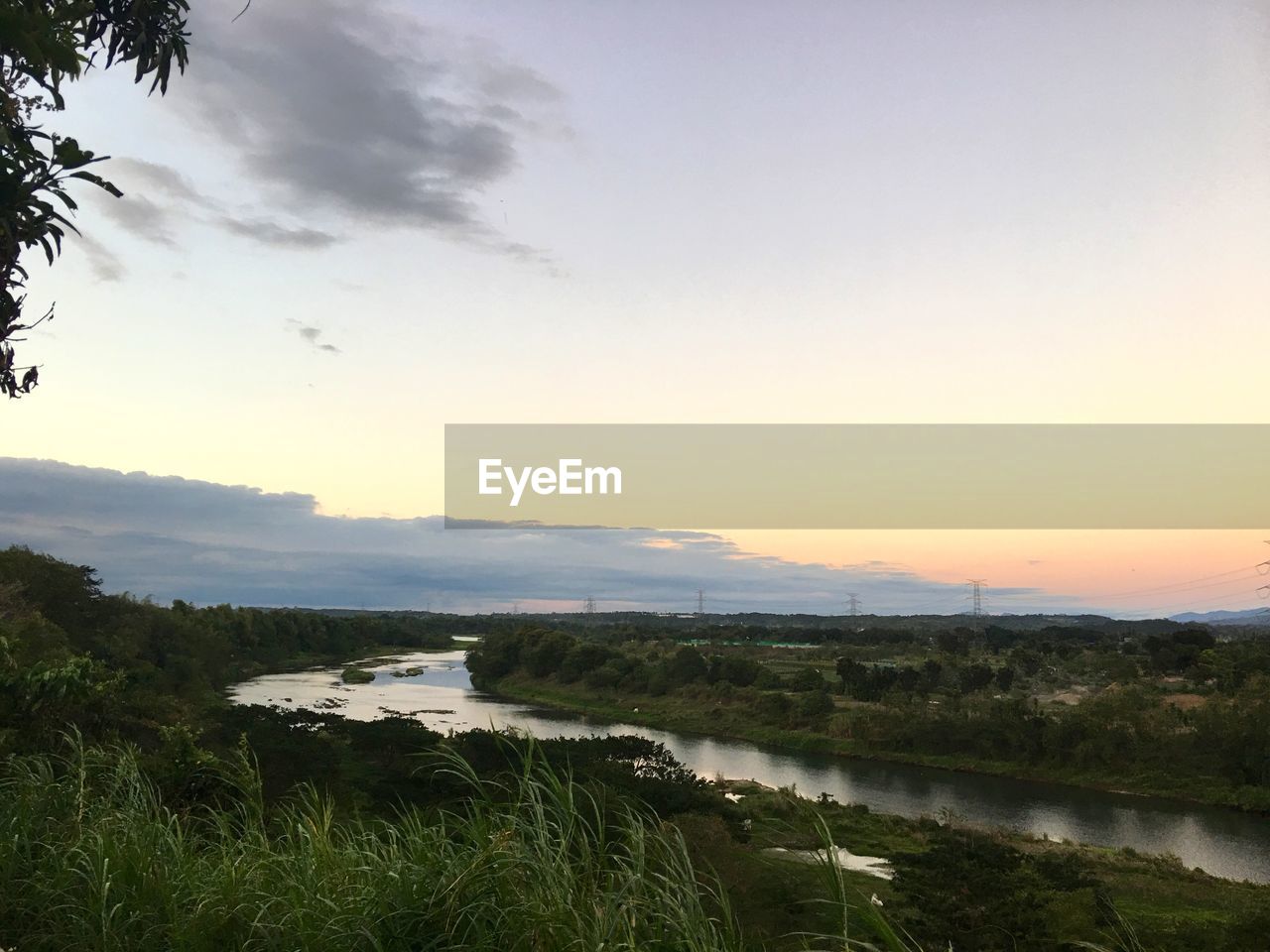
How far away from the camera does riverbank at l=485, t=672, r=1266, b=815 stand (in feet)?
129

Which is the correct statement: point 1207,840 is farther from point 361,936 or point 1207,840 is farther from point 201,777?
point 361,936

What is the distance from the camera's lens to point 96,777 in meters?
5.88

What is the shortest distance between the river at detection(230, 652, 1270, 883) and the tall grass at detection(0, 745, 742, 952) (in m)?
24.2

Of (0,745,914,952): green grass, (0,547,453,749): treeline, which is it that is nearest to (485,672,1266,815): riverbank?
(0,547,453,749): treeline

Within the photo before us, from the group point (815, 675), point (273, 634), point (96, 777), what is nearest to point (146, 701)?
point (96, 777)

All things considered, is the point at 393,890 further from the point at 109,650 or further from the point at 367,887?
the point at 109,650

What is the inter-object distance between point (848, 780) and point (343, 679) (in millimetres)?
45538

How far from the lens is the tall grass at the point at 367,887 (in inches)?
118

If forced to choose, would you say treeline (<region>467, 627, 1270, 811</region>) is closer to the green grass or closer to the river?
the river

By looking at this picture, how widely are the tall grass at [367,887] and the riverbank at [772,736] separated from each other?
141 ft

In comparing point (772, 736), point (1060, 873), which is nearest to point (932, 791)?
point (772, 736)

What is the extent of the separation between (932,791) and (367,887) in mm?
40382

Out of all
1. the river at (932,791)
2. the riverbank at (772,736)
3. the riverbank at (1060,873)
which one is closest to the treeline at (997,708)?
the riverbank at (772,736)

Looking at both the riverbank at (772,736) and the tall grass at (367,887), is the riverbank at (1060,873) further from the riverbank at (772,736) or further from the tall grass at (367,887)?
the riverbank at (772,736)
